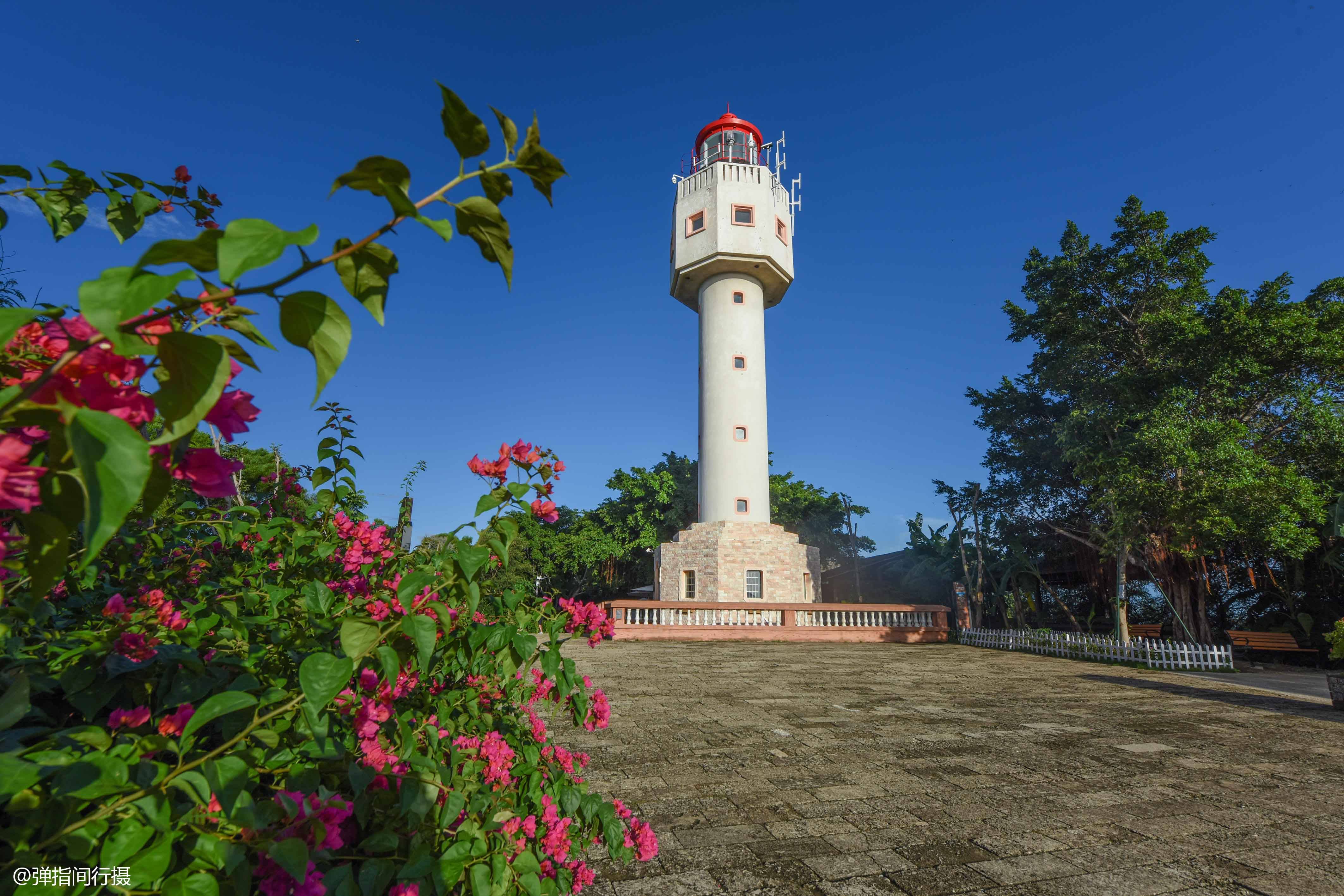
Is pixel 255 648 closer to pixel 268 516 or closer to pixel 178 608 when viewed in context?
pixel 178 608

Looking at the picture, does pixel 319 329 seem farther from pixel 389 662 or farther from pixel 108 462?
pixel 389 662

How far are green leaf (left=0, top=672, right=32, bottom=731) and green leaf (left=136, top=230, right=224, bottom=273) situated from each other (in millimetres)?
807

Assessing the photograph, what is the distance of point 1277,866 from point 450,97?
4571 mm

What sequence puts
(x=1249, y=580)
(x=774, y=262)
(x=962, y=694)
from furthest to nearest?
(x=774, y=262) → (x=1249, y=580) → (x=962, y=694)

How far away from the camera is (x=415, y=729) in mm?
1855

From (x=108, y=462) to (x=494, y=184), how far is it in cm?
56

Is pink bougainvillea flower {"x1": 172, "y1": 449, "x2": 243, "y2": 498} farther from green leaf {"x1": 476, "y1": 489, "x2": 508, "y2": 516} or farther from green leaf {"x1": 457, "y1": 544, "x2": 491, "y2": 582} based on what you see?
green leaf {"x1": 476, "y1": 489, "x2": 508, "y2": 516}

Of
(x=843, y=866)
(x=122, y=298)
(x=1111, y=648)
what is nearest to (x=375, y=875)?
(x=122, y=298)

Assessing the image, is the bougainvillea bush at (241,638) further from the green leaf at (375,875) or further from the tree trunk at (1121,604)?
the tree trunk at (1121,604)

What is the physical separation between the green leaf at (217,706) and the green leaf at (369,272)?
0.68m

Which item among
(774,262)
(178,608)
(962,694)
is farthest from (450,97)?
(774,262)

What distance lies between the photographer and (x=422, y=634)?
1.13 meters

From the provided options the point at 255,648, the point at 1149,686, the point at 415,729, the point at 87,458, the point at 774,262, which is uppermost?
the point at 774,262

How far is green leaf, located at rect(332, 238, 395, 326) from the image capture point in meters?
0.78
